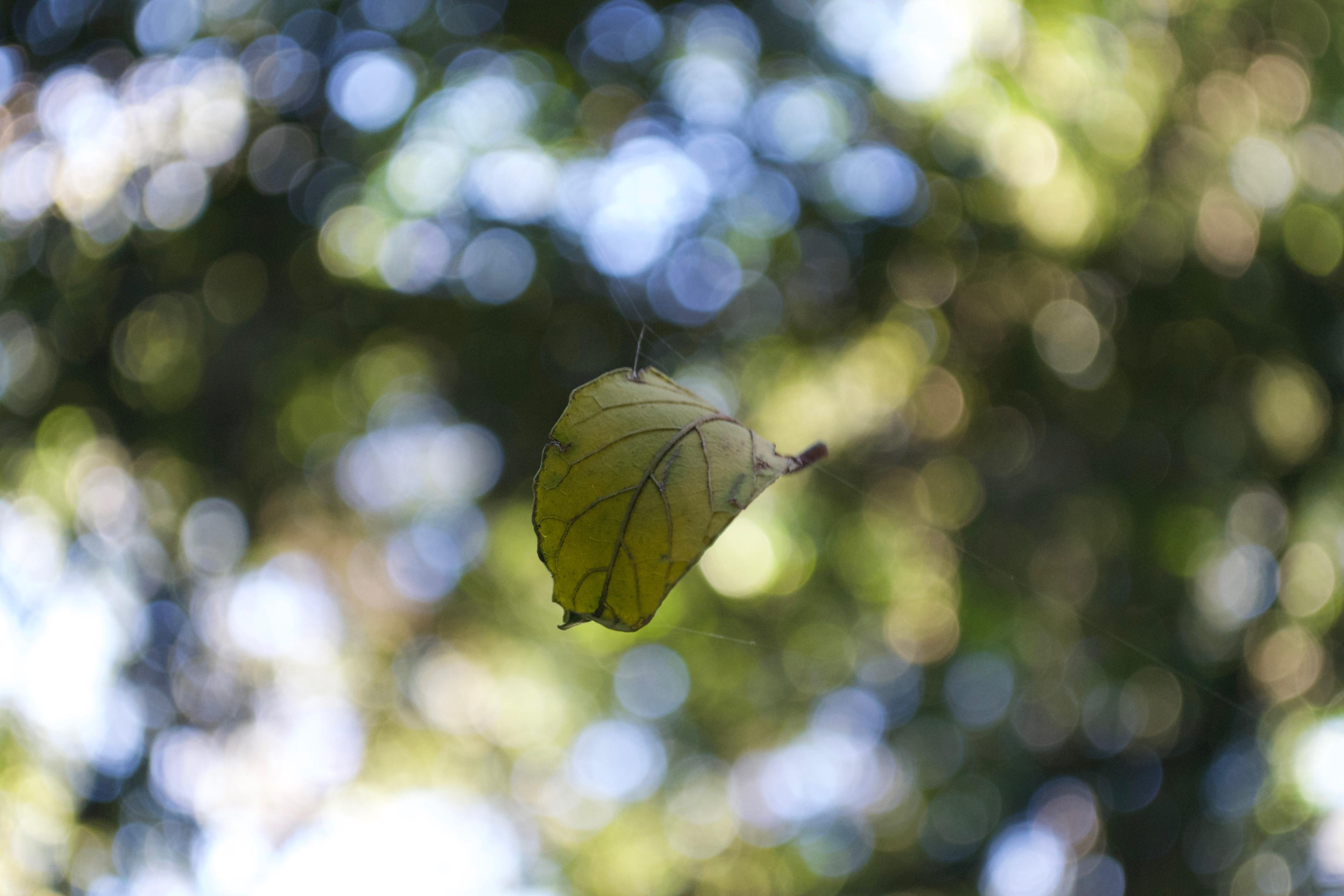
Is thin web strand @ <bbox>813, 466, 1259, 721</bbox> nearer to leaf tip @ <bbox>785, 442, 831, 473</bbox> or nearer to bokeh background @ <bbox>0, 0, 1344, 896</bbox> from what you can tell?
bokeh background @ <bbox>0, 0, 1344, 896</bbox>

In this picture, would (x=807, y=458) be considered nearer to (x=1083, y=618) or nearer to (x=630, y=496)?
(x=630, y=496)

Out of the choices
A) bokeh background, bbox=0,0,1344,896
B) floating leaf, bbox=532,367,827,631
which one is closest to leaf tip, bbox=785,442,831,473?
floating leaf, bbox=532,367,827,631

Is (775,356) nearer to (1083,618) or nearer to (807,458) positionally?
(1083,618)

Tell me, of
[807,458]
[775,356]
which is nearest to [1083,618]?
[775,356]

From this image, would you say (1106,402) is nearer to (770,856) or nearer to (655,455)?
(770,856)

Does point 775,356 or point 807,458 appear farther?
point 775,356

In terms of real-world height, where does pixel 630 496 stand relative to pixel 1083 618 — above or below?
above

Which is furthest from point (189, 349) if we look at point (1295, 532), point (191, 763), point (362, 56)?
point (1295, 532)

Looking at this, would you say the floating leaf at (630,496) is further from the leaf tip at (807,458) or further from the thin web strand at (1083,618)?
the thin web strand at (1083,618)
